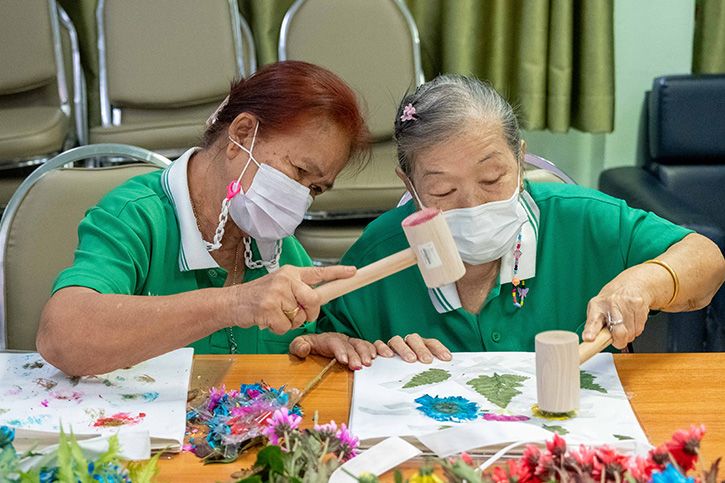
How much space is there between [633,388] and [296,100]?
82 cm

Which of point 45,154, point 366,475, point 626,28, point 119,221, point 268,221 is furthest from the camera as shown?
point 626,28

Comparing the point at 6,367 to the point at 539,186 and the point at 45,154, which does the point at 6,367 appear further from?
the point at 45,154

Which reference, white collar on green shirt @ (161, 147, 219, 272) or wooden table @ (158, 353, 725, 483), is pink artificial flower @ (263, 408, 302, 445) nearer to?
wooden table @ (158, 353, 725, 483)

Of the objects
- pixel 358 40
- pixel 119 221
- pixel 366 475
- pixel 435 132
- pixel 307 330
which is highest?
pixel 358 40

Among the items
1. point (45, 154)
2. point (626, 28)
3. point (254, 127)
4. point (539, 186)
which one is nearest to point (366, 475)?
point (254, 127)

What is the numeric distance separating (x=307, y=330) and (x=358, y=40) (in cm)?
175

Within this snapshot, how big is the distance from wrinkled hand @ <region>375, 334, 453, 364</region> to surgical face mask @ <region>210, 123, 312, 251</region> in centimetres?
34

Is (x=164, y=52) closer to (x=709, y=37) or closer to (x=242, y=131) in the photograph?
(x=242, y=131)

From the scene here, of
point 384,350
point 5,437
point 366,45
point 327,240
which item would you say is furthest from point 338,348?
point 366,45

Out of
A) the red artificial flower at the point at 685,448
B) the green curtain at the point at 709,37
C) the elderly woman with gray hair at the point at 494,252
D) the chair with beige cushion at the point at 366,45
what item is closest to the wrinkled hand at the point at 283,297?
the elderly woman with gray hair at the point at 494,252

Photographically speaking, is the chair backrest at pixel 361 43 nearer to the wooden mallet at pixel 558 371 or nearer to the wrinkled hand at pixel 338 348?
the wrinkled hand at pixel 338 348

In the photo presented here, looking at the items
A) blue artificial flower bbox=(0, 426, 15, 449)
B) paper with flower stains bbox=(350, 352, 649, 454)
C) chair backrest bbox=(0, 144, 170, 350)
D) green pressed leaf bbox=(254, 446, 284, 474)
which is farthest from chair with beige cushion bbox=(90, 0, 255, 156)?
green pressed leaf bbox=(254, 446, 284, 474)

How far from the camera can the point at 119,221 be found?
1.44 meters

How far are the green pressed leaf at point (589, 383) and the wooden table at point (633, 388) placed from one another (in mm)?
46
